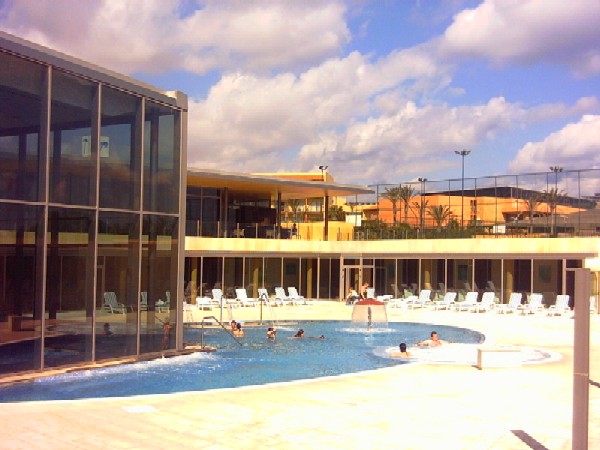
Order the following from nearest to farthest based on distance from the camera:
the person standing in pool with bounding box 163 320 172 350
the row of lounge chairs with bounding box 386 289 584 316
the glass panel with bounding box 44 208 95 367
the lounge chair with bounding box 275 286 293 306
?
the glass panel with bounding box 44 208 95 367, the person standing in pool with bounding box 163 320 172 350, the row of lounge chairs with bounding box 386 289 584 316, the lounge chair with bounding box 275 286 293 306

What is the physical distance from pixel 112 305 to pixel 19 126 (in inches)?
157

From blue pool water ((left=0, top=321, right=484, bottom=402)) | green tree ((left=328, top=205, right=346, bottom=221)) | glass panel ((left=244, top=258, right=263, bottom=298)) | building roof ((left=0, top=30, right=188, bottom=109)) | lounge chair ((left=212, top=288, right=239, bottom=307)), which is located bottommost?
blue pool water ((left=0, top=321, right=484, bottom=402))

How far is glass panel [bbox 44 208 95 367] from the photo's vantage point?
12.7 metres

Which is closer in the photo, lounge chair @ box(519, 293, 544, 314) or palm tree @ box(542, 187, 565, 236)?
lounge chair @ box(519, 293, 544, 314)

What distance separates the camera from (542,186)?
42156 mm

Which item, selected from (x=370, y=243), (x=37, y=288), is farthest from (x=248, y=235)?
(x=37, y=288)

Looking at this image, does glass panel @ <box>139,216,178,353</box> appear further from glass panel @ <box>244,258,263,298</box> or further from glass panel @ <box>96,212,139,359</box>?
glass panel @ <box>244,258,263,298</box>

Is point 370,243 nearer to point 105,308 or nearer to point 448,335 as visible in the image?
point 448,335

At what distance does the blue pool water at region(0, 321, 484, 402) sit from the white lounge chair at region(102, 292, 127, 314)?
1099mm

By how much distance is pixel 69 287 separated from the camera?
43.0 feet

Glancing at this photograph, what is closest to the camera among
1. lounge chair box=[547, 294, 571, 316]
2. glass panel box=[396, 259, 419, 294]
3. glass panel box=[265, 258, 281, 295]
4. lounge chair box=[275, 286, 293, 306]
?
lounge chair box=[547, 294, 571, 316]

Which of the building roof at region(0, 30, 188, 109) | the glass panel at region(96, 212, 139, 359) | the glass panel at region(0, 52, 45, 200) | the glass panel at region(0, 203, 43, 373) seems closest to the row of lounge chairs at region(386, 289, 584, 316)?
the building roof at region(0, 30, 188, 109)

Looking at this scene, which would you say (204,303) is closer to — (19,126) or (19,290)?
(19,290)

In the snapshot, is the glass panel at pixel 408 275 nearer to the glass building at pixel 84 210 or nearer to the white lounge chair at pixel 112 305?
the glass building at pixel 84 210
